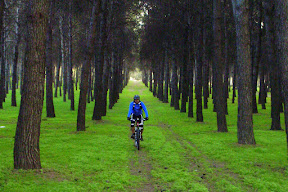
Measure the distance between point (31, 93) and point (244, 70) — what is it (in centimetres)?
891

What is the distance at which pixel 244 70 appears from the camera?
1341cm

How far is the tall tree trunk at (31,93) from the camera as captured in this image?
8.30 metres

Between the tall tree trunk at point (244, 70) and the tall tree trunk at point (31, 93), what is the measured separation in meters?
8.45

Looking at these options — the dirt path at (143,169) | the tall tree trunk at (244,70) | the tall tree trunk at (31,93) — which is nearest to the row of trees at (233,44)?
the tall tree trunk at (244,70)

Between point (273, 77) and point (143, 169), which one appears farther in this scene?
point (273, 77)

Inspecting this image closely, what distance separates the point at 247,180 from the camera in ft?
27.3

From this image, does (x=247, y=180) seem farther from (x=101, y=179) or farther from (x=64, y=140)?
(x=64, y=140)

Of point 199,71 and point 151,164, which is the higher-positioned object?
point 199,71

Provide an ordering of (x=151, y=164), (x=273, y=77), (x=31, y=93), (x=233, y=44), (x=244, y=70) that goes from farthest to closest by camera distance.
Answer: (x=233, y=44) < (x=273, y=77) < (x=244, y=70) < (x=151, y=164) < (x=31, y=93)

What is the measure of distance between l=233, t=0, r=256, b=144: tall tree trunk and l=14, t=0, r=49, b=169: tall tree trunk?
8.45 m

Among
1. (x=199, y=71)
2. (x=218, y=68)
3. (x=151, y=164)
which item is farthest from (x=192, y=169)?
(x=199, y=71)

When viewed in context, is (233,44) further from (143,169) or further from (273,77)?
(143,169)

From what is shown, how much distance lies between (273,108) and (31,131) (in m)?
15.1

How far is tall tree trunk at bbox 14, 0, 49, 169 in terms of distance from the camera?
8.30 metres
